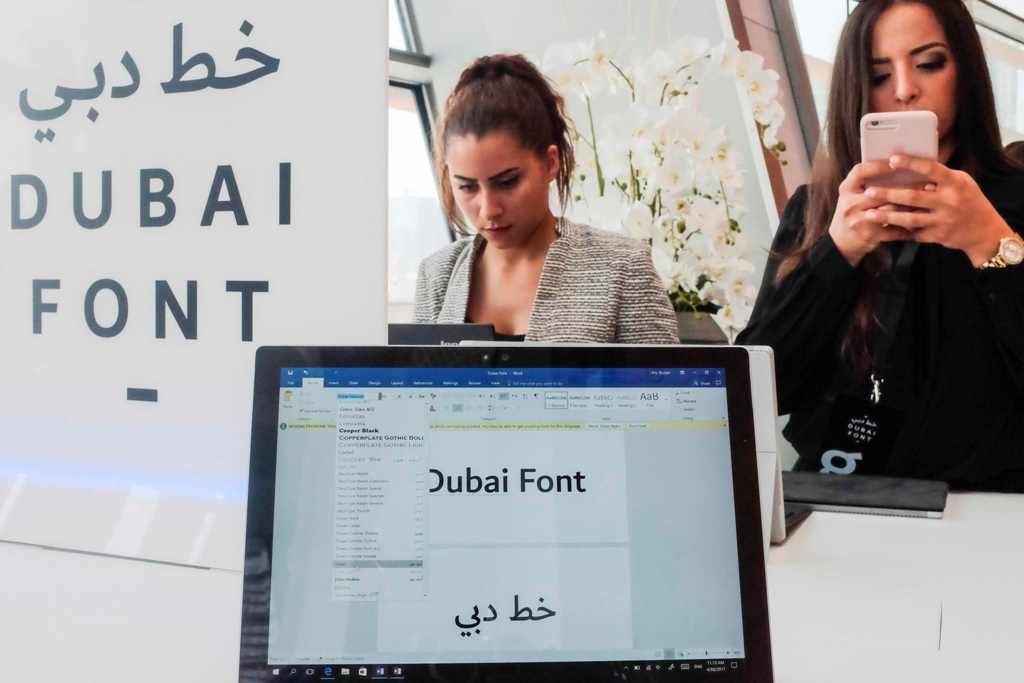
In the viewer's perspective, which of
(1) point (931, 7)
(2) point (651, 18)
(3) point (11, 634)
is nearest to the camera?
(3) point (11, 634)

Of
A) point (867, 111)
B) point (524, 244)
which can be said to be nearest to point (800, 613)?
point (867, 111)

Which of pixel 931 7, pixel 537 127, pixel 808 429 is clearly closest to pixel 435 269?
pixel 537 127

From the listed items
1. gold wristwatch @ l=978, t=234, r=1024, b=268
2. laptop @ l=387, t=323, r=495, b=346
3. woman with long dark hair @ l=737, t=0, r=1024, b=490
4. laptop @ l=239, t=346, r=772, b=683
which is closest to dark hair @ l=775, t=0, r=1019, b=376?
woman with long dark hair @ l=737, t=0, r=1024, b=490

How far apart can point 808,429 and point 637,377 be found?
924 millimetres

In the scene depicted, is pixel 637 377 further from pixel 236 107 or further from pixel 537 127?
pixel 537 127

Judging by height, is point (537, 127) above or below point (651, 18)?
below

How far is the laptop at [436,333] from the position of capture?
4.01 feet

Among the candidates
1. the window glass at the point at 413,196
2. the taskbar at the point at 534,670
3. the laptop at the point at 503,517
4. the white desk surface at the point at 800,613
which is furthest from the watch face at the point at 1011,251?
the window glass at the point at 413,196

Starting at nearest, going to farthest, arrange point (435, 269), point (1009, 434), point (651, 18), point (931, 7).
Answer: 1. point (1009, 434)
2. point (931, 7)
3. point (435, 269)
4. point (651, 18)

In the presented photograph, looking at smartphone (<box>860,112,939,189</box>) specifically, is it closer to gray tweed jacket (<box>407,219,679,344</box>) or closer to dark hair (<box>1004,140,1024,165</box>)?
dark hair (<box>1004,140,1024,165</box>)

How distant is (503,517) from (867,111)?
3.84 ft

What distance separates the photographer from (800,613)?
2.51 feet

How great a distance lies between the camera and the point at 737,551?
587 millimetres

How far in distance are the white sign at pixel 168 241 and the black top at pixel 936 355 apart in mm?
898
